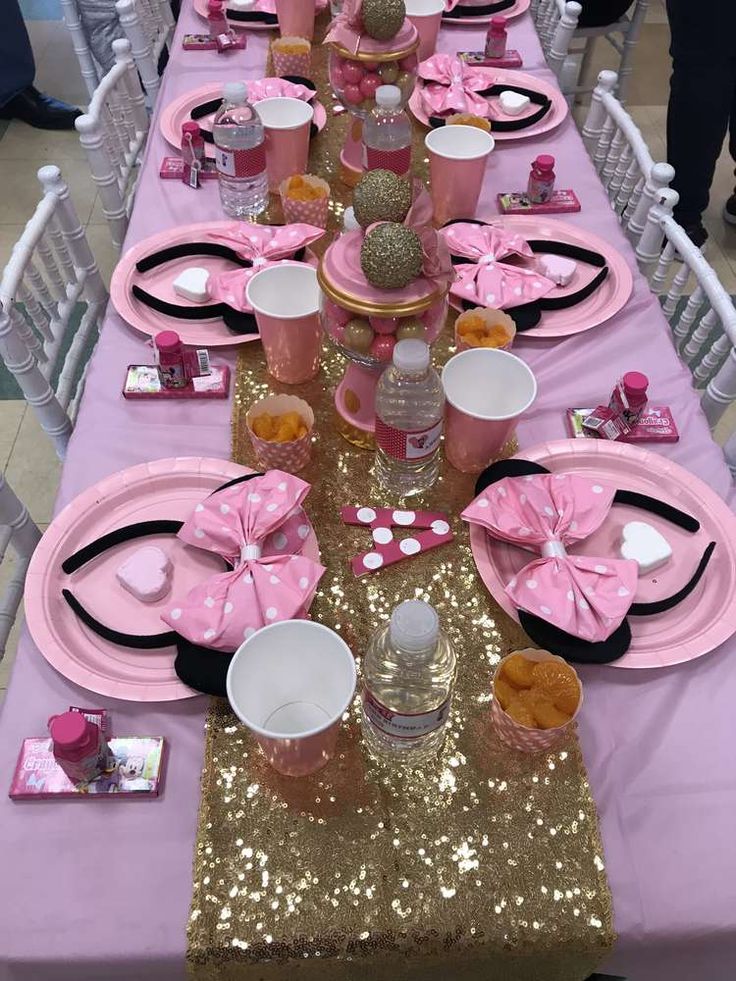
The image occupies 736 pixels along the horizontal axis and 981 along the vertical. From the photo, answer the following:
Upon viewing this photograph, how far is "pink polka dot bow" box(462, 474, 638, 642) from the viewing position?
925 millimetres

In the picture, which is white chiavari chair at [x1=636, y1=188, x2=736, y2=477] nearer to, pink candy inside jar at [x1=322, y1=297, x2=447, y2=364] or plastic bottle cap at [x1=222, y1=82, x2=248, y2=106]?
pink candy inside jar at [x1=322, y1=297, x2=447, y2=364]

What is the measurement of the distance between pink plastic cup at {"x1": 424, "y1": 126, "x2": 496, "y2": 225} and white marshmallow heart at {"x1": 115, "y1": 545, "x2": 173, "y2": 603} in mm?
932

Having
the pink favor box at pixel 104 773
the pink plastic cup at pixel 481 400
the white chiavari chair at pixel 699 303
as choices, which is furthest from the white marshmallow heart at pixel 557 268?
the pink favor box at pixel 104 773

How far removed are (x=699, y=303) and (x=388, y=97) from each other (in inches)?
26.7

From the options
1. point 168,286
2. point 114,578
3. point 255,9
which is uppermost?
point 255,9

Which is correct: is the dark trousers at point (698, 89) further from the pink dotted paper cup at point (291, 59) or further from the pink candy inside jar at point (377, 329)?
the pink candy inside jar at point (377, 329)

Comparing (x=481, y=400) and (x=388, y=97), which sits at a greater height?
(x=388, y=97)

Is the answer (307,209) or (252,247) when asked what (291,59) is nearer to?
(307,209)

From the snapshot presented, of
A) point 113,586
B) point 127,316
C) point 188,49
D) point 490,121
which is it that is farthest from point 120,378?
point 188,49

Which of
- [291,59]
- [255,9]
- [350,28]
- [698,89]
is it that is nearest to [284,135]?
[350,28]

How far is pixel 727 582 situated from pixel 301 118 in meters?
1.27

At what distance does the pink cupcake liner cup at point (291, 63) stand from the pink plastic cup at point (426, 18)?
0.28 meters

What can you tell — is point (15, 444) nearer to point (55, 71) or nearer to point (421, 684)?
point (421, 684)

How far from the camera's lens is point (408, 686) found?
0.84 meters
